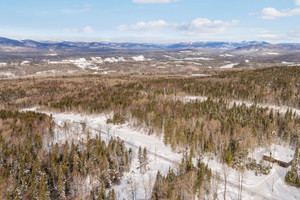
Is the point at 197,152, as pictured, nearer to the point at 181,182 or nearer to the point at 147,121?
the point at 181,182

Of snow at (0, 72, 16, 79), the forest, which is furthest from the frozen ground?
snow at (0, 72, 16, 79)

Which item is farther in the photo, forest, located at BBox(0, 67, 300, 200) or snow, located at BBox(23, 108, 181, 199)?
snow, located at BBox(23, 108, 181, 199)

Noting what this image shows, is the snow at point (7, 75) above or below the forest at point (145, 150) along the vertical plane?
below

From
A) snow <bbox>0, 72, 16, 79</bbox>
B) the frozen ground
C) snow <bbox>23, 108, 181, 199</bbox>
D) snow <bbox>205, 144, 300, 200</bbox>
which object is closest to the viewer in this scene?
snow <bbox>205, 144, 300, 200</bbox>

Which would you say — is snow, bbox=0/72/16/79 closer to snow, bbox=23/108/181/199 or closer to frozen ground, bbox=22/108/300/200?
snow, bbox=23/108/181/199

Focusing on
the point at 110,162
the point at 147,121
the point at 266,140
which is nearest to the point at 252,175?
the point at 266,140

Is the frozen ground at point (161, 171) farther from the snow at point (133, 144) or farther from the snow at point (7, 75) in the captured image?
the snow at point (7, 75)

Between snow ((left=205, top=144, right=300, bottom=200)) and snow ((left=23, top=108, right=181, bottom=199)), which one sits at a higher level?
snow ((left=205, top=144, right=300, bottom=200))

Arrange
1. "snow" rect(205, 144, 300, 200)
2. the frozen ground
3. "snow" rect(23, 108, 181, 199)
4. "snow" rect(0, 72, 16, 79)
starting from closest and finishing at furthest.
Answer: "snow" rect(205, 144, 300, 200), the frozen ground, "snow" rect(23, 108, 181, 199), "snow" rect(0, 72, 16, 79)

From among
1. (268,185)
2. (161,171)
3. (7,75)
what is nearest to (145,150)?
(161,171)

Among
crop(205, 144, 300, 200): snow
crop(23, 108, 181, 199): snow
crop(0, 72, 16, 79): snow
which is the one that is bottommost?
crop(0, 72, 16, 79): snow

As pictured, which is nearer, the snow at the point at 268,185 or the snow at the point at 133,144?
the snow at the point at 268,185

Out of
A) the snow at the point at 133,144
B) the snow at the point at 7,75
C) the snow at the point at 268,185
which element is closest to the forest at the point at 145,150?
the snow at the point at 268,185
